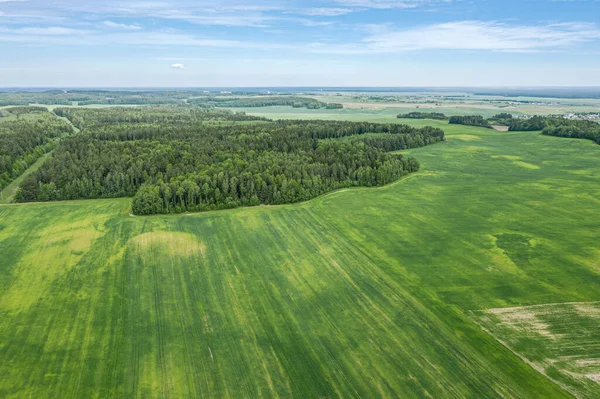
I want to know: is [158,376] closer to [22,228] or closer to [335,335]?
[335,335]

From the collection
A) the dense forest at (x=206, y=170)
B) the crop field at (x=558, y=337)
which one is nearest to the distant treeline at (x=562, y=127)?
the dense forest at (x=206, y=170)

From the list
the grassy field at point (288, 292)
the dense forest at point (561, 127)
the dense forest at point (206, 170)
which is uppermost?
the dense forest at point (561, 127)

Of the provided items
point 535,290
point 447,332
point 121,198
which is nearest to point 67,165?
point 121,198

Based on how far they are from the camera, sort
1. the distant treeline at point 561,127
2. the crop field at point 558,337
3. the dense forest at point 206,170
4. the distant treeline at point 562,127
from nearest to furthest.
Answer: the crop field at point 558,337, the dense forest at point 206,170, the distant treeline at point 562,127, the distant treeline at point 561,127

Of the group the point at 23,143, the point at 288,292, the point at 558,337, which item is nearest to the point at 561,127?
the point at 558,337

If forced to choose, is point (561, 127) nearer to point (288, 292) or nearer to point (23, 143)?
point (288, 292)

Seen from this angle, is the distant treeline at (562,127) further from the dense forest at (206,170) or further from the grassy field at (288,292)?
the dense forest at (206,170)
